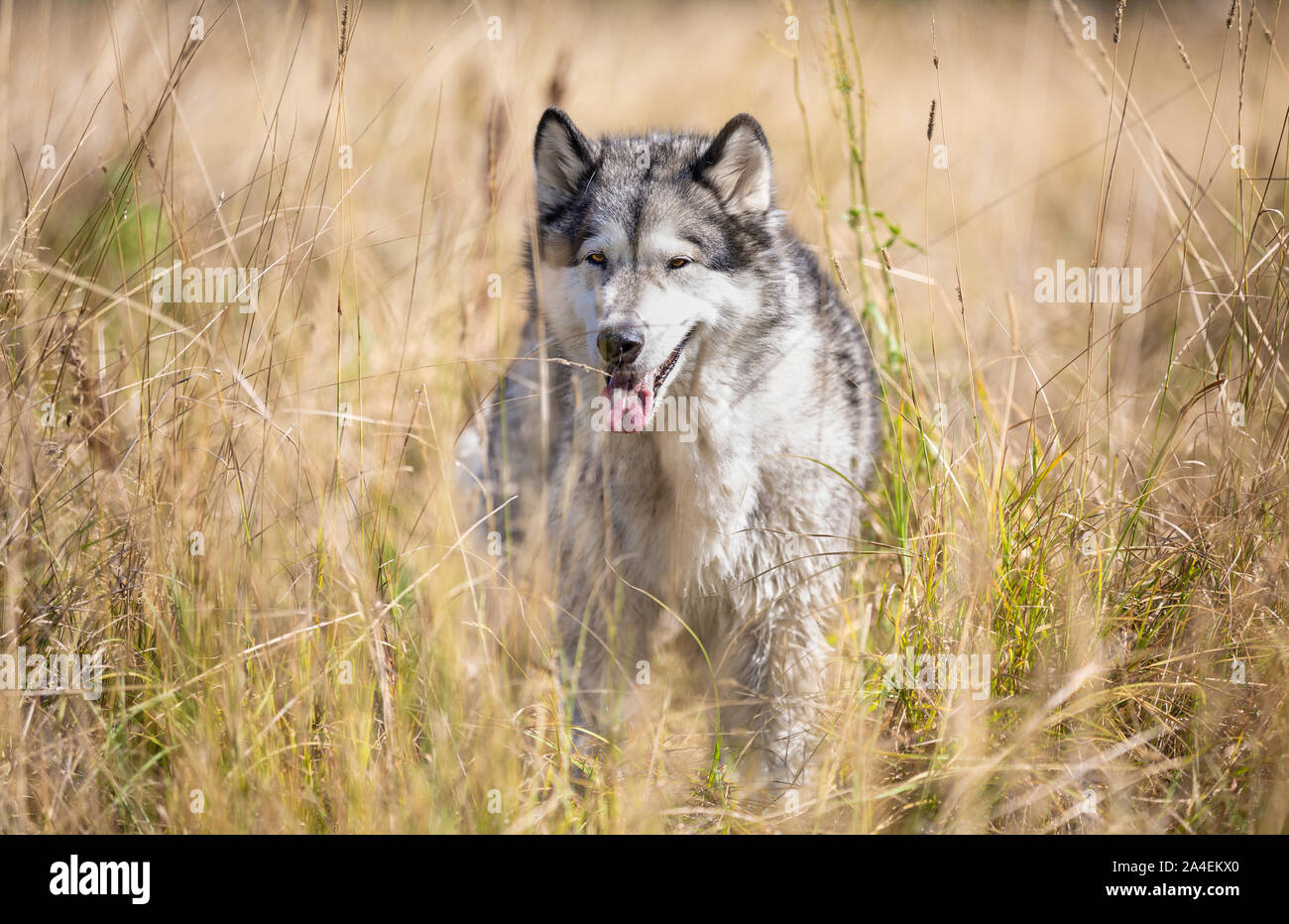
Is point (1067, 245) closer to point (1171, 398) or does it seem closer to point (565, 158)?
point (1171, 398)

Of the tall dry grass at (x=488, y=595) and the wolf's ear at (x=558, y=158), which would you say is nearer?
the tall dry grass at (x=488, y=595)

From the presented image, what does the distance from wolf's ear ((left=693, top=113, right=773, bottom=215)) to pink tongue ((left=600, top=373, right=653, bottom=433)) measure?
3.29ft

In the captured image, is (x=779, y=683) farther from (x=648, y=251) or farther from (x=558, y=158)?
(x=558, y=158)

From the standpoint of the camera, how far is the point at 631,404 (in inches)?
149

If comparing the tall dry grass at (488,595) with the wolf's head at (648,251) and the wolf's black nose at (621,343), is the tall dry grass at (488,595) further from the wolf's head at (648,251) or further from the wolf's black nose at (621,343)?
the wolf's black nose at (621,343)

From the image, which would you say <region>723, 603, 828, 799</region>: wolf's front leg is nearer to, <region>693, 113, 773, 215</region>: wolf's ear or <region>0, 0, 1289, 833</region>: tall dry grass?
<region>0, 0, 1289, 833</region>: tall dry grass

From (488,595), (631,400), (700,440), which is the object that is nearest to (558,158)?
(631,400)

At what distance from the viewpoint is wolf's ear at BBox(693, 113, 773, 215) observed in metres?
4.09

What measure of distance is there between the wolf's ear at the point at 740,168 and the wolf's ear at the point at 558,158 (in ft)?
1.73

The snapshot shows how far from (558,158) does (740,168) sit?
0.81 metres

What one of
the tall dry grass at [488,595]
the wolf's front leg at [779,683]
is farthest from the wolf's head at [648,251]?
the wolf's front leg at [779,683]

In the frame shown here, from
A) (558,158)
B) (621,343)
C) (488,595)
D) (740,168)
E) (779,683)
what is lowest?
(779,683)

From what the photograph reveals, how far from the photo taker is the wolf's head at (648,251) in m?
3.80

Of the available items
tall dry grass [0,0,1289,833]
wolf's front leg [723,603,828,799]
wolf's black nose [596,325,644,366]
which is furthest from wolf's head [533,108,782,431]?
wolf's front leg [723,603,828,799]
